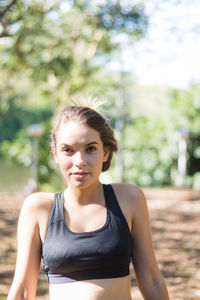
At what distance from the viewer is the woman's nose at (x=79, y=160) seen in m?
1.41

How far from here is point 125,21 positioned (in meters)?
9.30

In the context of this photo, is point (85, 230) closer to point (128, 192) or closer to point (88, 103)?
point (128, 192)

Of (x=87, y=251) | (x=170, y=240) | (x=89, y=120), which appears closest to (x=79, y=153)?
(x=89, y=120)

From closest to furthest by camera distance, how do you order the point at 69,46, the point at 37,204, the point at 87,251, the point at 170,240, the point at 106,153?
the point at 87,251, the point at 37,204, the point at 106,153, the point at 170,240, the point at 69,46

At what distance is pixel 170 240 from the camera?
234 inches

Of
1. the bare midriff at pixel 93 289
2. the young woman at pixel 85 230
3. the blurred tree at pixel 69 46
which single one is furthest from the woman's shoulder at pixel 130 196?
the blurred tree at pixel 69 46

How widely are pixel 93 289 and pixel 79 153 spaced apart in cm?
47

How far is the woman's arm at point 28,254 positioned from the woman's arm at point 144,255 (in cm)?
35

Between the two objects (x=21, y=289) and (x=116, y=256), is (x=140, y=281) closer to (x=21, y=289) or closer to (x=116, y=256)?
(x=116, y=256)

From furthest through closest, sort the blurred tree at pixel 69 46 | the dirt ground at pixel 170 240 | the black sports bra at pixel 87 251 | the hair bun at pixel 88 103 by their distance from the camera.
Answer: the blurred tree at pixel 69 46
the dirt ground at pixel 170 240
the hair bun at pixel 88 103
the black sports bra at pixel 87 251

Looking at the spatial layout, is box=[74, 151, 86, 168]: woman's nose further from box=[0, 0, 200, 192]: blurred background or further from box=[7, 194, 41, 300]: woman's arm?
box=[0, 0, 200, 192]: blurred background

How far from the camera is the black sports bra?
1.33 meters

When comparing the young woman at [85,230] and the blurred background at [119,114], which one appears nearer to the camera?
the young woman at [85,230]

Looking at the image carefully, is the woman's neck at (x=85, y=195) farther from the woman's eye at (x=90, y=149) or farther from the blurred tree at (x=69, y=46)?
the blurred tree at (x=69, y=46)
